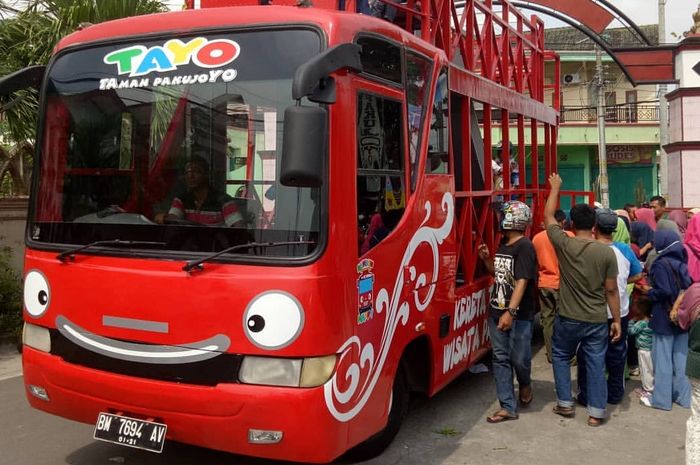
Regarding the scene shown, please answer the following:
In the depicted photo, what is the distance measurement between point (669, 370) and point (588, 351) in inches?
37.0

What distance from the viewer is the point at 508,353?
527 centimetres

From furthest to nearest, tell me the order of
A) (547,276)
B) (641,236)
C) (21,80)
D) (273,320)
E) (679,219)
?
(641,236) < (679,219) < (547,276) < (21,80) < (273,320)

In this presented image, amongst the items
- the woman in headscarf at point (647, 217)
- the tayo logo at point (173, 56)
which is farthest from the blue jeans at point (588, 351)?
the woman in headscarf at point (647, 217)

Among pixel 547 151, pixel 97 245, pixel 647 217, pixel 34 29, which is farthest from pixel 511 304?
pixel 34 29

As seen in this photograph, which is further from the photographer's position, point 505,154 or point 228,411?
point 505,154

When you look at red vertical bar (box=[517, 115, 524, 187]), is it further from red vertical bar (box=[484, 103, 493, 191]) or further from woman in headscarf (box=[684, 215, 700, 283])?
woman in headscarf (box=[684, 215, 700, 283])

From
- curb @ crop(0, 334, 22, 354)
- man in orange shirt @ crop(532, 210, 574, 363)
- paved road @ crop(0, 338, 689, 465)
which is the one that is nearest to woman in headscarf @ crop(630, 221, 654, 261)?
man in orange shirt @ crop(532, 210, 574, 363)

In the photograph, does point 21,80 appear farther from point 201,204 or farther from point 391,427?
point 391,427

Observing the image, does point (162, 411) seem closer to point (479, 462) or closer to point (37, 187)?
→ point (37, 187)

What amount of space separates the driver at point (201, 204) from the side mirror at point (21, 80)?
4.67 feet

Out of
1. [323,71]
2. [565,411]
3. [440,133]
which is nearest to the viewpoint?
[323,71]

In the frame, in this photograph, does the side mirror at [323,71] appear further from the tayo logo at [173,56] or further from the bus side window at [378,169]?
the tayo logo at [173,56]

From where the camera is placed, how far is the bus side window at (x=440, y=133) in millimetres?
4655

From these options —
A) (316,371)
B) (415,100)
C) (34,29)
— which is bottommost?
(316,371)
